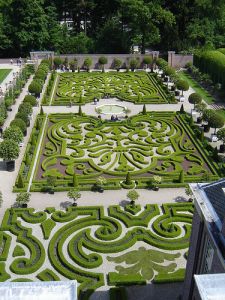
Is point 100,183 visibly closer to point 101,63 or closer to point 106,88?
point 106,88

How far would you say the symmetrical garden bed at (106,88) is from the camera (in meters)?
52.5

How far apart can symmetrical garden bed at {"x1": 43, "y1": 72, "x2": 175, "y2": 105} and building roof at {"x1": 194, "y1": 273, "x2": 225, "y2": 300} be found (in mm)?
40639

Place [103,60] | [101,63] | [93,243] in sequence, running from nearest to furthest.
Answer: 1. [93,243]
2. [103,60]
3. [101,63]

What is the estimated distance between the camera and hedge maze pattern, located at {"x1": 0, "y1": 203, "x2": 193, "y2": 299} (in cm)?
2231

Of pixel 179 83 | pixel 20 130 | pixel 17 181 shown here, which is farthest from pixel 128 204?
pixel 179 83

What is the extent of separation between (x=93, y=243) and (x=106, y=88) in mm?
36326

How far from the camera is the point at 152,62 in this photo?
72375mm

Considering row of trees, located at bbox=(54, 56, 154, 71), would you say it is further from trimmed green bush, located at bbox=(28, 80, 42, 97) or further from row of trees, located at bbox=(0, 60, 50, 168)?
trimmed green bush, located at bbox=(28, 80, 42, 97)

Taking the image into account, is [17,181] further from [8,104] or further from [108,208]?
[8,104]

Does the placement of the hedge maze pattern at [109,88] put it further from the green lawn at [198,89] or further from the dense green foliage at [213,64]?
the dense green foliage at [213,64]

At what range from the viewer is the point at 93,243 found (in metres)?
24.8

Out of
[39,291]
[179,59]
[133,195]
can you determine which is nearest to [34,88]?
[133,195]

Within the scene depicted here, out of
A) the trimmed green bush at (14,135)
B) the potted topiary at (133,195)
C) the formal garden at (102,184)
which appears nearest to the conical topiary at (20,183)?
the formal garden at (102,184)

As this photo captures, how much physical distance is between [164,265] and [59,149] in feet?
58.5
